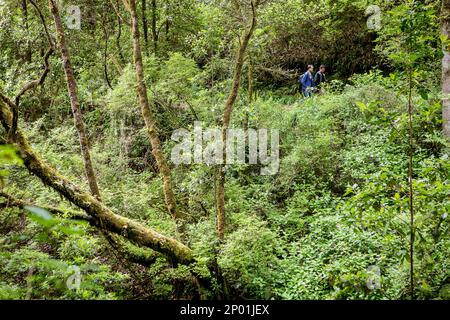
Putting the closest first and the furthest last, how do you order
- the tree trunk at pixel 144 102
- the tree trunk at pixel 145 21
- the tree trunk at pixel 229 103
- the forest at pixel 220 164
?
the forest at pixel 220 164
the tree trunk at pixel 229 103
the tree trunk at pixel 144 102
the tree trunk at pixel 145 21

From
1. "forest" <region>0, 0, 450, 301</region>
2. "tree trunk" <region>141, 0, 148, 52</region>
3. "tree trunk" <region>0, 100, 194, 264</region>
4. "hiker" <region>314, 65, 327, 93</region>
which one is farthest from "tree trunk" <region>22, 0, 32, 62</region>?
"hiker" <region>314, 65, 327, 93</region>

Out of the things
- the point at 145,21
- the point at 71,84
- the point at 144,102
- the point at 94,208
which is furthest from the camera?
the point at 145,21

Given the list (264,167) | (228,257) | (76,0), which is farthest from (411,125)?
(76,0)

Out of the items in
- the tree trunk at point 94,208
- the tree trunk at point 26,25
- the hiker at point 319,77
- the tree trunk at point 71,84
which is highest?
the tree trunk at point 26,25

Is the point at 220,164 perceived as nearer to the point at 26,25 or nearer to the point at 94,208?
the point at 94,208

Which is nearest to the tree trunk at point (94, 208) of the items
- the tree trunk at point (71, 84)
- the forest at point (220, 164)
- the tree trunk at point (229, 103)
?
the forest at point (220, 164)

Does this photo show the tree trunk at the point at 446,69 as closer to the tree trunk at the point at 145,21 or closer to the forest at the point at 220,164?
the forest at the point at 220,164

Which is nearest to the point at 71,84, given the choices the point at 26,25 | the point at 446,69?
the point at 26,25

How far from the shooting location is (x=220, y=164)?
7613mm

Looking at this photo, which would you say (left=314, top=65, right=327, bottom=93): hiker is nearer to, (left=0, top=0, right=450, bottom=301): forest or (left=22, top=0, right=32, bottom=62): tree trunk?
(left=0, top=0, right=450, bottom=301): forest

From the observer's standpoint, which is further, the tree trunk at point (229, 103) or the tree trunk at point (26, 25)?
the tree trunk at point (26, 25)

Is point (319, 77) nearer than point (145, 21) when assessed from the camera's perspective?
No

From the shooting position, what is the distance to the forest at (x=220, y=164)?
4.95 meters

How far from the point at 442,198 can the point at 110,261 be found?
6119mm
